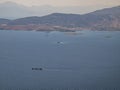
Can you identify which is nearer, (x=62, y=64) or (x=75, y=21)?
(x=75, y=21)

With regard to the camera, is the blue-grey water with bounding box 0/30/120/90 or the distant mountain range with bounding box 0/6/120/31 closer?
the blue-grey water with bounding box 0/30/120/90

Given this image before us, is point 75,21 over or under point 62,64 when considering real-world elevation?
over

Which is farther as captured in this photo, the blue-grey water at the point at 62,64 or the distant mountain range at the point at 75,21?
the distant mountain range at the point at 75,21

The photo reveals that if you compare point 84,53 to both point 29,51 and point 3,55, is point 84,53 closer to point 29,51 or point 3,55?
point 29,51

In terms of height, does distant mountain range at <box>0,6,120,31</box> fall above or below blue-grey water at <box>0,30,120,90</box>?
above

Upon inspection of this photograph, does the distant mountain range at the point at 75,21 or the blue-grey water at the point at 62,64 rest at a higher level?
the distant mountain range at the point at 75,21
